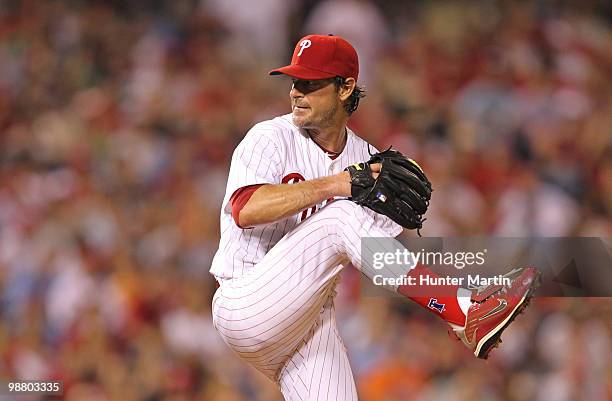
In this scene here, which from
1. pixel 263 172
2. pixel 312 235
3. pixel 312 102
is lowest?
pixel 312 235

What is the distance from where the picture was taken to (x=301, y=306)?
1693 millimetres

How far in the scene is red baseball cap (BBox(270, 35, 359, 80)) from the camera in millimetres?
1851

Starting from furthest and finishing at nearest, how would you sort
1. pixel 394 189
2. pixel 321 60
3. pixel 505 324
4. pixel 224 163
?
1. pixel 224 163
2. pixel 321 60
3. pixel 394 189
4. pixel 505 324

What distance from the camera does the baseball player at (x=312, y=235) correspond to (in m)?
1.62

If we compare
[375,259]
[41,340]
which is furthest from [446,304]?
[41,340]

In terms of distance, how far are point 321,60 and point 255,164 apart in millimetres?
294

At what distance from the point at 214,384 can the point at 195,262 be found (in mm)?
470

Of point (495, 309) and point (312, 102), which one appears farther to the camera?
point (312, 102)

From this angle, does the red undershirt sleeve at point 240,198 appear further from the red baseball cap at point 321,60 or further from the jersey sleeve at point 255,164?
the red baseball cap at point 321,60

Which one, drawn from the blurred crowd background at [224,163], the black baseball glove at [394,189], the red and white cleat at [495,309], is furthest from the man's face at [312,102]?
the blurred crowd background at [224,163]

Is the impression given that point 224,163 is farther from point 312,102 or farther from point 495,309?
point 495,309

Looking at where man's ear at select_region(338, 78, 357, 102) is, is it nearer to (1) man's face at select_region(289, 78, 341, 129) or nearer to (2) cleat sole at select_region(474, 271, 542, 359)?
(1) man's face at select_region(289, 78, 341, 129)

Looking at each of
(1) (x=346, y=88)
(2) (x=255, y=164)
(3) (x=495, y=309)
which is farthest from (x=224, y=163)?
(3) (x=495, y=309)

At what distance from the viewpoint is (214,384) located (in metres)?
3.02
